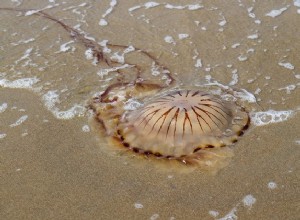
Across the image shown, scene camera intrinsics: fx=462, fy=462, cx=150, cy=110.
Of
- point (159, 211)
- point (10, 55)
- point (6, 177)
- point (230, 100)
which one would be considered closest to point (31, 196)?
point (6, 177)

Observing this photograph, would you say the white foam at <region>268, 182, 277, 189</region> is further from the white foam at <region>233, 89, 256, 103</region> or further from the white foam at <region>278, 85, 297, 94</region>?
the white foam at <region>278, 85, 297, 94</region>

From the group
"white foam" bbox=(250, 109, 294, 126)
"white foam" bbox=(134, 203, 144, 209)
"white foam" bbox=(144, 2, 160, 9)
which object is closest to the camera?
"white foam" bbox=(134, 203, 144, 209)

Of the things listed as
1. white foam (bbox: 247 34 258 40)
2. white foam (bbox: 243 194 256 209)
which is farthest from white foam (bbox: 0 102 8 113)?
white foam (bbox: 247 34 258 40)

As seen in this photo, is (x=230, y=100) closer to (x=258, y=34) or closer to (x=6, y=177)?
(x=258, y=34)

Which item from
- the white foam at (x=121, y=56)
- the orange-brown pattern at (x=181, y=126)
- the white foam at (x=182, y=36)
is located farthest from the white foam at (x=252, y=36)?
the orange-brown pattern at (x=181, y=126)

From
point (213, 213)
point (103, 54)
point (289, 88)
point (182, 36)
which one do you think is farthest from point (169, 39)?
point (213, 213)
